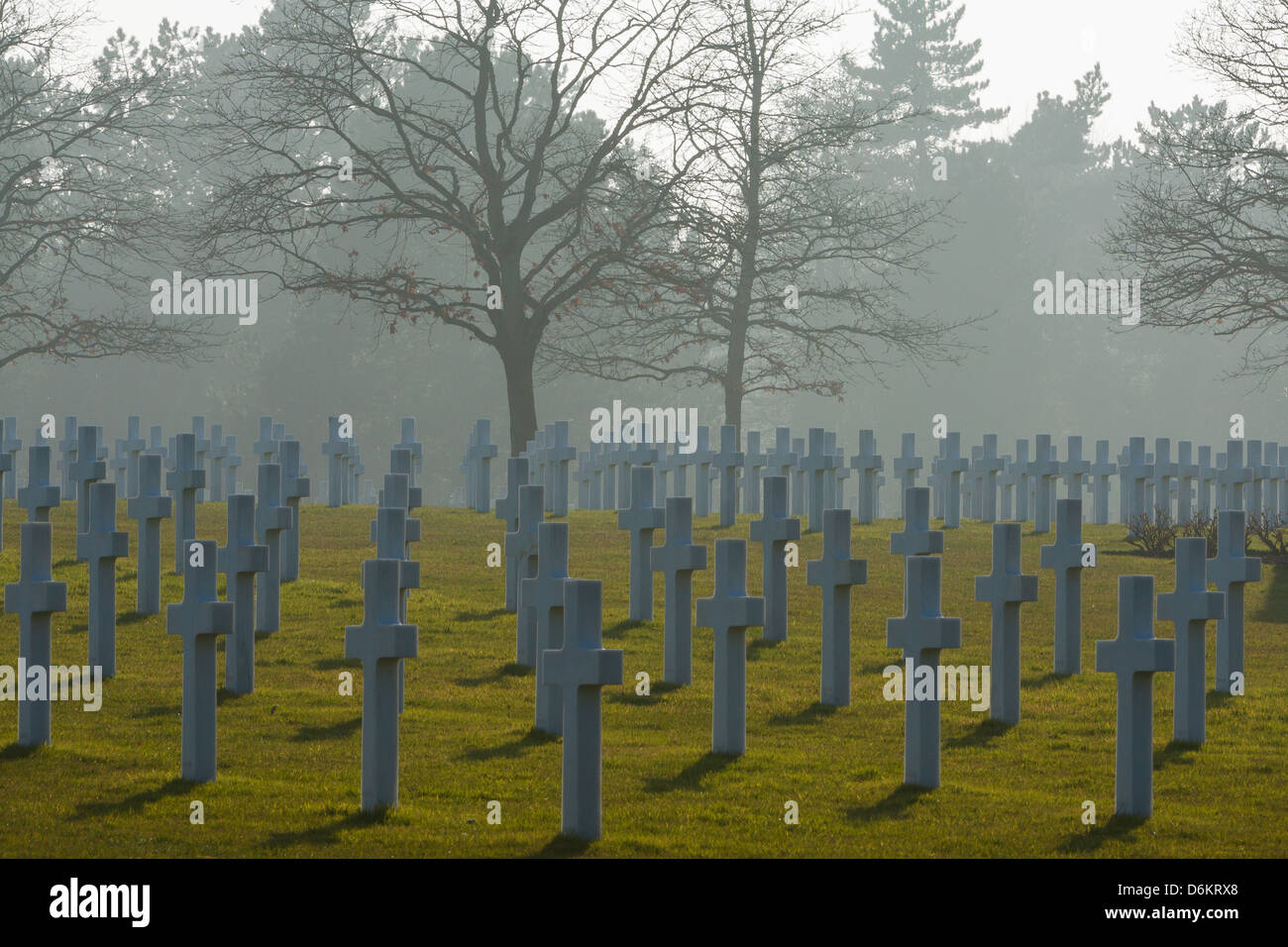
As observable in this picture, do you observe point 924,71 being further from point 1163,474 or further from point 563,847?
point 563,847

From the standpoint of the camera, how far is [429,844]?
23.1 ft

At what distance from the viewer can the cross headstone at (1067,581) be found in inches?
427

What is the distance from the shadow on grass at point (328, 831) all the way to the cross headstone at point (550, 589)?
3.78ft

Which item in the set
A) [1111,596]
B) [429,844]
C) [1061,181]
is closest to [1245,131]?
[1111,596]

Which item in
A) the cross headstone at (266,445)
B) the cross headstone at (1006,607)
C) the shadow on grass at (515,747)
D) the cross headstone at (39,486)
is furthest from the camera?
the cross headstone at (266,445)

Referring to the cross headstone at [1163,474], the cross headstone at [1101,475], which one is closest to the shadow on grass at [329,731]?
the cross headstone at [1163,474]

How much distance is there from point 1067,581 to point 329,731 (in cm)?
524

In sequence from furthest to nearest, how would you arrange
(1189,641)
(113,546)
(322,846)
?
(113,546) → (1189,641) → (322,846)

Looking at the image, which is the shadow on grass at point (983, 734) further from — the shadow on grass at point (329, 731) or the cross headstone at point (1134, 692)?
the shadow on grass at point (329, 731)

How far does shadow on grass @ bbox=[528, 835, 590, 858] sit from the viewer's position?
688 centimetres

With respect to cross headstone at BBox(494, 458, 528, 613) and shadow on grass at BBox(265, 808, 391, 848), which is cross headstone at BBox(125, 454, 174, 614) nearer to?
cross headstone at BBox(494, 458, 528, 613)

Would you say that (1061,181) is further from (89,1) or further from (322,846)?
(322,846)

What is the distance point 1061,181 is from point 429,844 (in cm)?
6926

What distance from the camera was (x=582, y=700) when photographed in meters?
7.14
